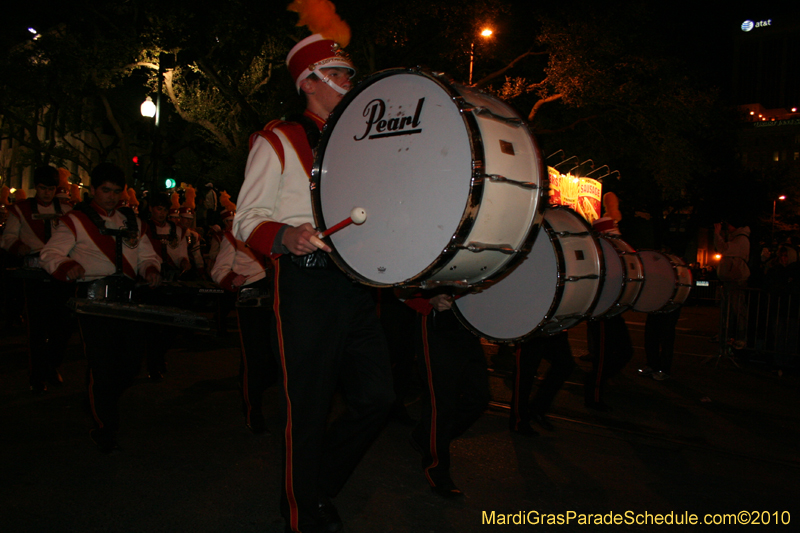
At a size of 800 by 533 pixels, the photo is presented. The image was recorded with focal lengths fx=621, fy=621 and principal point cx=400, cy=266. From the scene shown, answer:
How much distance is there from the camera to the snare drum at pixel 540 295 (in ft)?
11.5

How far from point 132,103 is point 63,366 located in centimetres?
3216

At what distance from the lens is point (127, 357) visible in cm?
435

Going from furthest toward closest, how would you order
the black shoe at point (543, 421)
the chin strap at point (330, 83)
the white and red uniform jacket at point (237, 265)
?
the white and red uniform jacket at point (237, 265) < the black shoe at point (543, 421) < the chin strap at point (330, 83)

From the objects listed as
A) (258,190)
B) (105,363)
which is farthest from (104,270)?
(258,190)

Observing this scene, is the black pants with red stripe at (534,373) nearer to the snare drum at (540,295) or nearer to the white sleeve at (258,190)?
the snare drum at (540,295)

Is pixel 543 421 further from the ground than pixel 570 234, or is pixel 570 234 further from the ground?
pixel 570 234

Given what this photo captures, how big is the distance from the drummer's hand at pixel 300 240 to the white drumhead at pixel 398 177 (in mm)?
142

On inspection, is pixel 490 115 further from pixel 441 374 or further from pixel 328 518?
pixel 328 518

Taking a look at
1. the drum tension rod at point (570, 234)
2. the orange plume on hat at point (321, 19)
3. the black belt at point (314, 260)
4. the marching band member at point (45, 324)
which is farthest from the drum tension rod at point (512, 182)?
the marching band member at point (45, 324)

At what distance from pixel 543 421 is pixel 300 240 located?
3.33 metres

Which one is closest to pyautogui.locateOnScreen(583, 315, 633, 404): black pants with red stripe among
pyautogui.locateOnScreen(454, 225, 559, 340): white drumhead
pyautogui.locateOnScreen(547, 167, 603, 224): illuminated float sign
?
pyautogui.locateOnScreen(454, 225, 559, 340): white drumhead

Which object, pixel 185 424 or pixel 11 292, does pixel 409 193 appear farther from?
pixel 11 292

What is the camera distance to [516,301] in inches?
143

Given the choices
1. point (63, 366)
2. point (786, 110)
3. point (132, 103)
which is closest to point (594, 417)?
point (63, 366)
